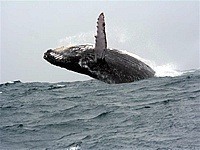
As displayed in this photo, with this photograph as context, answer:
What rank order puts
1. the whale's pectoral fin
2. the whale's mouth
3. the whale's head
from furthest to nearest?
the whale's mouth, the whale's head, the whale's pectoral fin

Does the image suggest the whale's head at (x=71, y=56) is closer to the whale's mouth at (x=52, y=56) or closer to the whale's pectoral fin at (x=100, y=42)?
the whale's mouth at (x=52, y=56)

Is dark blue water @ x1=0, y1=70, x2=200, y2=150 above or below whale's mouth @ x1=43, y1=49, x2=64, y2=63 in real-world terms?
below

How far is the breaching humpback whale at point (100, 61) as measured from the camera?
840cm

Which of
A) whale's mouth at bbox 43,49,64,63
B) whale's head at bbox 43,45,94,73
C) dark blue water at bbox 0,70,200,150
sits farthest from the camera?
whale's mouth at bbox 43,49,64,63

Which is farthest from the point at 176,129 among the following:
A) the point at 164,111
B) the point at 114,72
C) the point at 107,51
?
the point at 107,51

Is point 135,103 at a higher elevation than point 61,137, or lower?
higher

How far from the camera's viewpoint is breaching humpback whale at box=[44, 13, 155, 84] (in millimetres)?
8398

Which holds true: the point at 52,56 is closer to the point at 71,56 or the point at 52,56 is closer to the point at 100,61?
the point at 71,56

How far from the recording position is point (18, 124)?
10.5 m

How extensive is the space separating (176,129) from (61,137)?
2.45 m

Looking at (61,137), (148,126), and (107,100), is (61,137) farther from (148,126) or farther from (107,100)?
(107,100)

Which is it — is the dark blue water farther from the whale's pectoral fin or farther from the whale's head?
the whale's pectoral fin

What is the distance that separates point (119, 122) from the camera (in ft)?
27.2

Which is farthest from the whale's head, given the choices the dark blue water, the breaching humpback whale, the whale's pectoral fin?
the dark blue water
